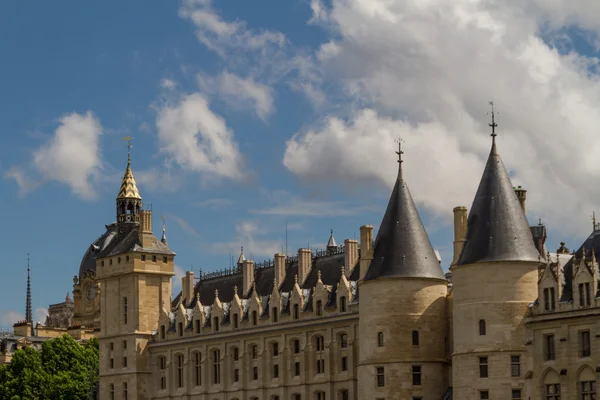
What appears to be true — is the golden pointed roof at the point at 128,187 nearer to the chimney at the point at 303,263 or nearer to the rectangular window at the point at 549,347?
the chimney at the point at 303,263

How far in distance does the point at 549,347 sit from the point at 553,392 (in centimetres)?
283

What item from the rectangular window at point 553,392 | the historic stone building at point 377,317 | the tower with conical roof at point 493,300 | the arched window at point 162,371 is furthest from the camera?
the arched window at point 162,371

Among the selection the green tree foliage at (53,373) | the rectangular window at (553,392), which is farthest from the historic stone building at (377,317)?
the green tree foliage at (53,373)

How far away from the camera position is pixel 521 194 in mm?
111000

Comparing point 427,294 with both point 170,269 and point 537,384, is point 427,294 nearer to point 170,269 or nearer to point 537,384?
point 537,384

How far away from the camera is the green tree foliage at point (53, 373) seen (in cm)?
15050

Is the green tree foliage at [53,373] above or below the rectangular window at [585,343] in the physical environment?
above

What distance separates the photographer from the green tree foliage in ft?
494

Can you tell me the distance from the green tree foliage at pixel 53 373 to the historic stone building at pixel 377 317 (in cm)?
1208

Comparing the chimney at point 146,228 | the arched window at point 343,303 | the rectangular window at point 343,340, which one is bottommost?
the rectangular window at point 343,340

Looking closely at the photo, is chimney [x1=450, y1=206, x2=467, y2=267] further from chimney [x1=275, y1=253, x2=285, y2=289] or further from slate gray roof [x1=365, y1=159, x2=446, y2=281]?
chimney [x1=275, y1=253, x2=285, y2=289]

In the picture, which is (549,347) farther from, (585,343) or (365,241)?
(365,241)

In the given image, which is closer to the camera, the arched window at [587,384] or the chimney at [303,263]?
the arched window at [587,384]

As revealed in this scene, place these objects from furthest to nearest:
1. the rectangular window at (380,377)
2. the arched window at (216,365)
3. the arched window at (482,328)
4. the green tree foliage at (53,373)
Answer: the green tree foliage at (53,373) < the arched window at (216,365) < the rectangular window at (380,377) < the arched window at (482,328)
